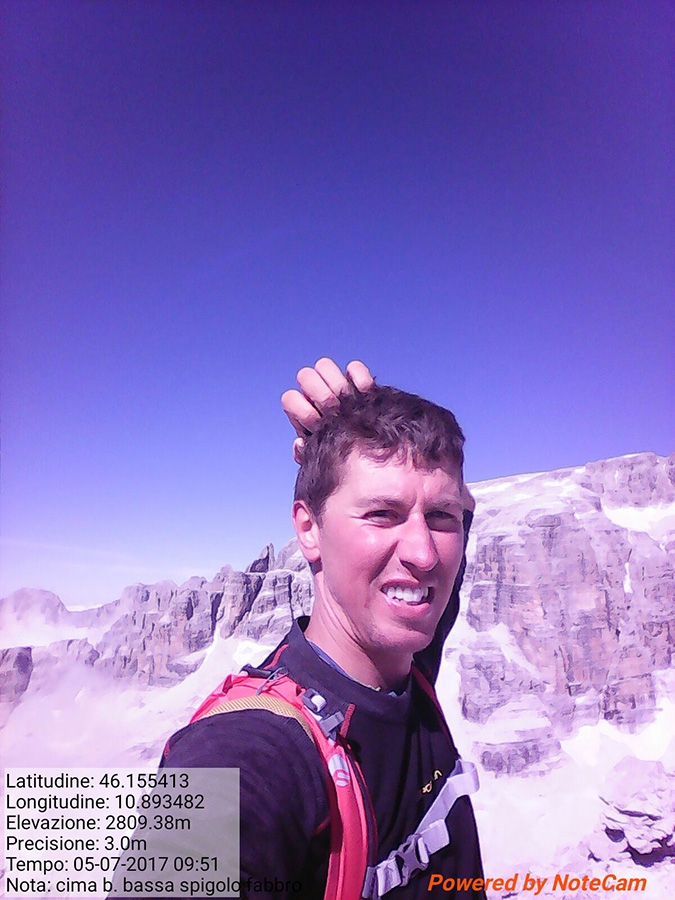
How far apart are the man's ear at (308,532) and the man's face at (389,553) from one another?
11 centimetres

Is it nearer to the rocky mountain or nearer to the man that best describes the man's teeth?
the man

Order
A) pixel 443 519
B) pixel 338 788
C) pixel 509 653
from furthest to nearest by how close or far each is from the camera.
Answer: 1. pixel 509 653
2. pixel 443 519
3. pixel 338 788

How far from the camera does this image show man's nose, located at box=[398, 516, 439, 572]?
4.18 feet

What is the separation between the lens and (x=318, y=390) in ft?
5.10

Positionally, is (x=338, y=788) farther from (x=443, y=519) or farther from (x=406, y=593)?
(x=443, y=519)

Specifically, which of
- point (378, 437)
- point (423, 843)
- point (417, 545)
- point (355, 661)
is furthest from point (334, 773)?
point (378, 437)

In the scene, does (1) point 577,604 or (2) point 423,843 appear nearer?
(2) point 423,843

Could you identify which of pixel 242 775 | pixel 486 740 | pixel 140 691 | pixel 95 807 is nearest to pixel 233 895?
pixel 242 775

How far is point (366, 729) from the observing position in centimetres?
132

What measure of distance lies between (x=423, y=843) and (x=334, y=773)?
0.42 meters

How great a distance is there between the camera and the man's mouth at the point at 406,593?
131 cm

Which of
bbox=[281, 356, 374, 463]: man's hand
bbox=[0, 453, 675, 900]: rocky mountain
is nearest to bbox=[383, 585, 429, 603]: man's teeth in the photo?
bbox=[281, 356, 374, 463]: man's hand

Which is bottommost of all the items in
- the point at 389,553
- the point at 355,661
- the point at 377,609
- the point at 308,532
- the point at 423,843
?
the point at 423,843

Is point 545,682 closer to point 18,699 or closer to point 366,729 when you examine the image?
point 18,699
